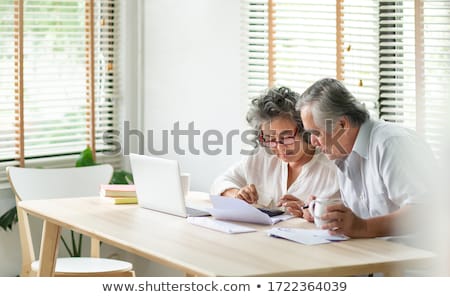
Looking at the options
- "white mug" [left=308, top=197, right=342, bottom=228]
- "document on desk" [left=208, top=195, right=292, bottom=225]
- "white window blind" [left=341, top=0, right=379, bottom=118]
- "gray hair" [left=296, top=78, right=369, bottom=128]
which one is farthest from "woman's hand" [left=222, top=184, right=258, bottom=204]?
"white window blind" [left=341, top=0, right=379, bottom=118]

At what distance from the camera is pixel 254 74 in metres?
4.14

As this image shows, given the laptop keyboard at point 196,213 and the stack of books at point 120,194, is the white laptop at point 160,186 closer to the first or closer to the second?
the laptop keyboard at point 196,213

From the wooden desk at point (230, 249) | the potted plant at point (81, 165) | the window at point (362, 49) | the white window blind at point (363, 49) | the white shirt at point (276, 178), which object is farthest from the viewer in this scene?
the potted plant at point (81, 165)

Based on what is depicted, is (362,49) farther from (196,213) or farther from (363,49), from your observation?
(196,213)

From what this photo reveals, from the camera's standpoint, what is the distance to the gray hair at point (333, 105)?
2.91 meters

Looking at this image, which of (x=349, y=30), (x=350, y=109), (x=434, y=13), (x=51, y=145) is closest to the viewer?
(x=350, y=109)

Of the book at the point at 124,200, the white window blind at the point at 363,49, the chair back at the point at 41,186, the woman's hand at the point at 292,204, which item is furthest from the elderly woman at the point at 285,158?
the chair back at the point at 41,186

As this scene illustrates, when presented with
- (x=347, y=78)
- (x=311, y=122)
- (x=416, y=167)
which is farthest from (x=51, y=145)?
(x=416, y=167)

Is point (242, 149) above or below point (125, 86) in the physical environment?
below

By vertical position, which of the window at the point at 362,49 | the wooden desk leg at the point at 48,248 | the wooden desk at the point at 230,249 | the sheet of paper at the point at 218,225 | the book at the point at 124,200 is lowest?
the wooden desk leg at the point at 48,248
